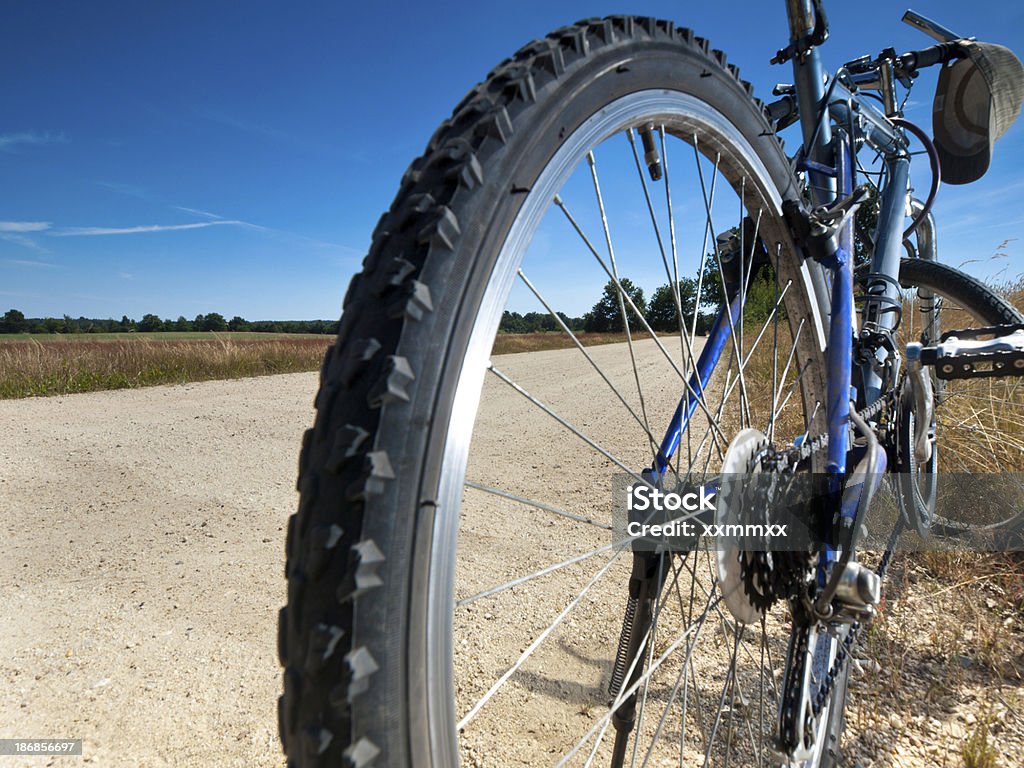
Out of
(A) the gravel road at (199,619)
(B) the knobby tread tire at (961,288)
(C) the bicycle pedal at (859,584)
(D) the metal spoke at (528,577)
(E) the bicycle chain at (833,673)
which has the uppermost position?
(B) the knobby tread tire at (961,288)

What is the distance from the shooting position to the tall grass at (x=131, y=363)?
665cm

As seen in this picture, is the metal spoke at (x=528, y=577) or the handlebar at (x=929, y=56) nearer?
the metal spoke at (x=528, y=577)

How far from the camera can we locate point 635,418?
1.23 meters

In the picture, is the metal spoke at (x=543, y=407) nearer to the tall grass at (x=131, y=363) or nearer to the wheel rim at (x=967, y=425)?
the wheel rim at (x=967, y=425)

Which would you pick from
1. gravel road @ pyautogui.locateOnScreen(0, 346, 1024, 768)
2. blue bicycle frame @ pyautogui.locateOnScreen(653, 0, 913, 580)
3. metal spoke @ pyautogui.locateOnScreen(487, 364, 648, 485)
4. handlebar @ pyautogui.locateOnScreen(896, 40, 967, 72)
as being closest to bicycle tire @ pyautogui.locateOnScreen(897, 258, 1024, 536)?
gravel road @ pyautogui.locateOnScreen(0, 346, 1024, 768)

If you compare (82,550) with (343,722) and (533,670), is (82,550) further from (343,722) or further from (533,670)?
(343,722)

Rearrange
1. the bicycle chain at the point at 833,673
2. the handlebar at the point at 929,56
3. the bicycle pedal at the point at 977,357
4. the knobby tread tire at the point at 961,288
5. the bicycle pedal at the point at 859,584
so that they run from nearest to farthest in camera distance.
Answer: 1. the bicycle pedal at the point at 859,584
2. the bicycle chain at the point at 833,673
3. the bicycle pedal at the point at 977,357
4. the handlebar at the point at 929,56
5. the knobby tread tire at the point at 961,288

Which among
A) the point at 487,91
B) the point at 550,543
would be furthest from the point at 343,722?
the point at 550,543

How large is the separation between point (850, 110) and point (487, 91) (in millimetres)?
1327

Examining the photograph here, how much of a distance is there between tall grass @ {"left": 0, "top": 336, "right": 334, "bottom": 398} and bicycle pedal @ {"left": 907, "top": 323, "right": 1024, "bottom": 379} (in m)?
7.62

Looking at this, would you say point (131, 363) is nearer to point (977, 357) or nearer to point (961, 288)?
point (961, 288)

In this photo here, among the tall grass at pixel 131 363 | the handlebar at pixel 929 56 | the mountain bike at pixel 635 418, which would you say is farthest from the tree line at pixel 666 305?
the tall grass at pixel 131 363

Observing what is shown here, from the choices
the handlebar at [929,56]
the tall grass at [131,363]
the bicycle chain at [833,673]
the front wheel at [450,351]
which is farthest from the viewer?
the tall grass at [131,363]

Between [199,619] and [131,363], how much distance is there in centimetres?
756
